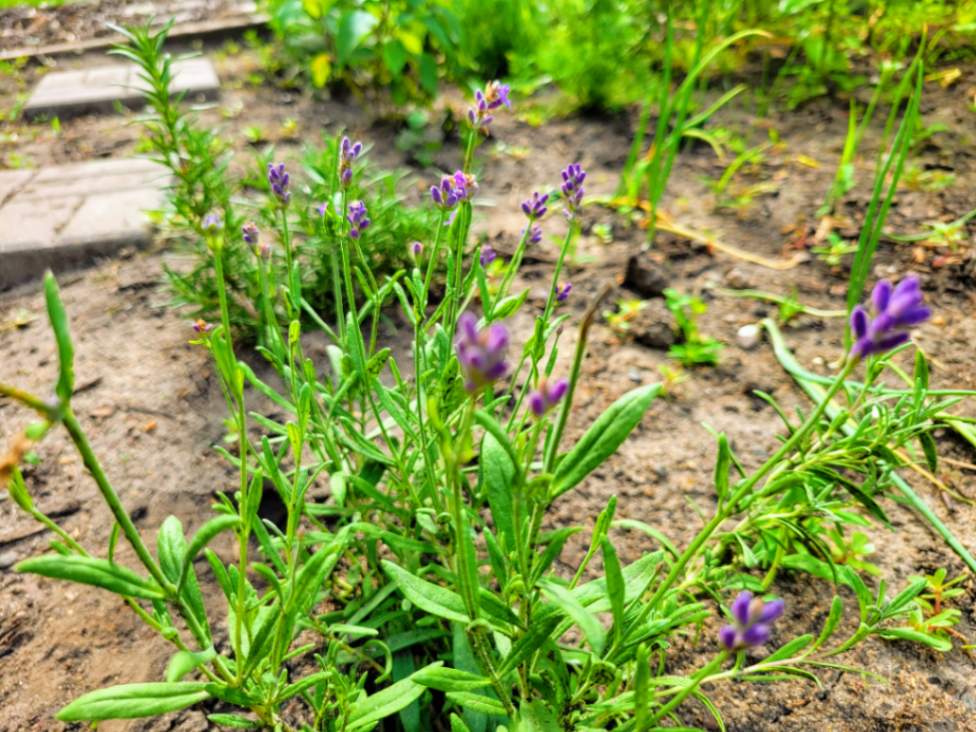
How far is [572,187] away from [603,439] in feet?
1.58

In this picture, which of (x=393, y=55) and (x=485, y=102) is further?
(x=393, y=55)

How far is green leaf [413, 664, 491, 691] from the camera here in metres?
0.89

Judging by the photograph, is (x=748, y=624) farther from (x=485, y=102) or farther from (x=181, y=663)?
(x=485, y=102)

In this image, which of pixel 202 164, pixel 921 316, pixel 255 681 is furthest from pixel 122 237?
pixel 921 316

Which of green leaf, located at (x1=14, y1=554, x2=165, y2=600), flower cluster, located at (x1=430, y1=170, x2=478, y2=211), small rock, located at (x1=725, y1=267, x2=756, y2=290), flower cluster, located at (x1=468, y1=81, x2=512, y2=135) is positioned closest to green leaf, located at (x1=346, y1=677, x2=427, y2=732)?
green leaf, located at (x1=14, y1=554, x2=165, y2=600)

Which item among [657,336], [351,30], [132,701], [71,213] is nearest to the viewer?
[132,701]

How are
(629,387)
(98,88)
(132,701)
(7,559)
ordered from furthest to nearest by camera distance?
1. (98,88)
2. (629,387)
3. (7,559)
4. (132,701)

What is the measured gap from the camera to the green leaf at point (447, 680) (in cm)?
89

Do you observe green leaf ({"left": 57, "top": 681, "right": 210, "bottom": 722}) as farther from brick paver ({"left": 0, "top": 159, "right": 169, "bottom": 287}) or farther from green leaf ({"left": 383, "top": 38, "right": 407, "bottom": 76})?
green leaf ({"left": 383, "top": 38, "right": 407, "bottom": 76})

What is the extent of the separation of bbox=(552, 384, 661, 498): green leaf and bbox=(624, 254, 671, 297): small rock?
1441mm

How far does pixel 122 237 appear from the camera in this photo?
8.07 feet

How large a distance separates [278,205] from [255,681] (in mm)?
720

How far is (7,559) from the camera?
1.47 meters

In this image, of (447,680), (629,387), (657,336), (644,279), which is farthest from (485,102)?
(644,279)
